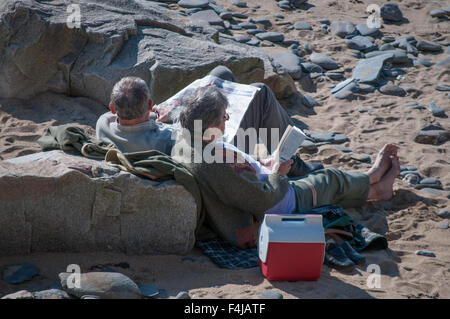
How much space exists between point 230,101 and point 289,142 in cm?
120

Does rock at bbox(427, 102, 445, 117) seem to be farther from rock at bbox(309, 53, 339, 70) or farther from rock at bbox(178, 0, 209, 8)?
rock at bbox(178, 0, 209, 8)

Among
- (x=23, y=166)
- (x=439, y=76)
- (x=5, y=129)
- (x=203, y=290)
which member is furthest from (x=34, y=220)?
(x=439, y=76)

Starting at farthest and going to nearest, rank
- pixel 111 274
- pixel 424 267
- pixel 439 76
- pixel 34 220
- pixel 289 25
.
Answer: pixel 289 25 < pixel 439 76 < pixel 424 267 < pixel 34 220 < pixel 111 274

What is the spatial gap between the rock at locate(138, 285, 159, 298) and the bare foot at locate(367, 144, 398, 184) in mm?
2244

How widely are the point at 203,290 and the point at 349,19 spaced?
6904 mm

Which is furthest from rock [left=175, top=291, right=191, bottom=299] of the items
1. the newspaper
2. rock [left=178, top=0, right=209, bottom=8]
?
rock [left=178, top=0, right=209, bottom=8]

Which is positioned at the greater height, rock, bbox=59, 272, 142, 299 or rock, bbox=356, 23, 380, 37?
rock, bbox=356, 23, 380, 37

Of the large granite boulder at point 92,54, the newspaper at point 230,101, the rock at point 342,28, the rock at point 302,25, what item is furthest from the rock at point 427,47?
the newspaper at point 230,101

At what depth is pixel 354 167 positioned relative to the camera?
5344mm

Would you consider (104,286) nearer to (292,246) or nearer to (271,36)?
(292,246)

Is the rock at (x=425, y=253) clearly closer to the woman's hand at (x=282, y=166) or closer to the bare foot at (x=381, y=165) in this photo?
the bare foot at (x=381, y=165)

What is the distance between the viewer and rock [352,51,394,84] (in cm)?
725

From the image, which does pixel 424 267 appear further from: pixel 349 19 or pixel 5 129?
pixel 349 19

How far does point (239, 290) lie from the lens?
329 cm
